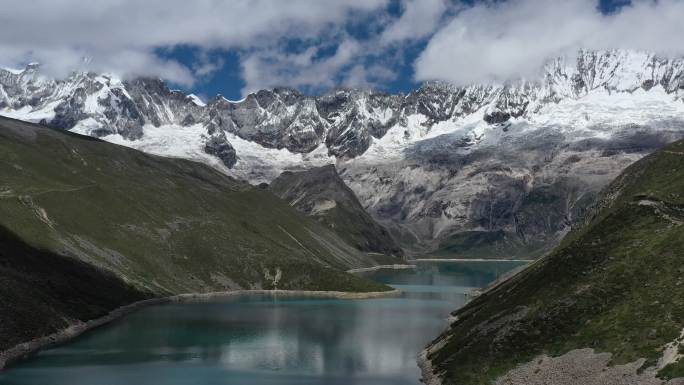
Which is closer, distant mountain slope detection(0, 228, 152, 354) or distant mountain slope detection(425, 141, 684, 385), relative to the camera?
distant mountain slope detection(425, 141, 684, 385)

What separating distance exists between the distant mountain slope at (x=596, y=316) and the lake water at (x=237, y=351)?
14267 mm

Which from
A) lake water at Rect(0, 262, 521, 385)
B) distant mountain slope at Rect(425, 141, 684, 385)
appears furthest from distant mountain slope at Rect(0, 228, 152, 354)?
distant mountain slope at Rect(425, 141, 684, 385)

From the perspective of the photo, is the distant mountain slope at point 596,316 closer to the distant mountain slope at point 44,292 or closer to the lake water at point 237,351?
the lake water at point 237,351

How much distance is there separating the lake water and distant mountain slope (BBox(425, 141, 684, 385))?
562 inches

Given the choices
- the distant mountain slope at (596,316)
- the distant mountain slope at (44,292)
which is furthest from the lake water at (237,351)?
the distant mountain slope at (596,316)

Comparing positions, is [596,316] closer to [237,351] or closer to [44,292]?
[237,351]

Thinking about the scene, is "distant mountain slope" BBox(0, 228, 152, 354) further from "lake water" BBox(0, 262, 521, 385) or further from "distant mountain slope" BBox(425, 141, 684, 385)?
"distant mountain slope" BBox(425, 141, 684, 385)

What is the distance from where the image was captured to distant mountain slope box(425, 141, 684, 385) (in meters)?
76.4

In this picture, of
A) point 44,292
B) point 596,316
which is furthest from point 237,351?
point 596,316

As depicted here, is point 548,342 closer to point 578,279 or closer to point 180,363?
point 578,279

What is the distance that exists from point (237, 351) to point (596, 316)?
223 feet

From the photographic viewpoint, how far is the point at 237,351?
13375 cm

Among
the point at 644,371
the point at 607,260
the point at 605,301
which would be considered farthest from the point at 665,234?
the point at 644,371

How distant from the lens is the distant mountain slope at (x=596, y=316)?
76.4 m
